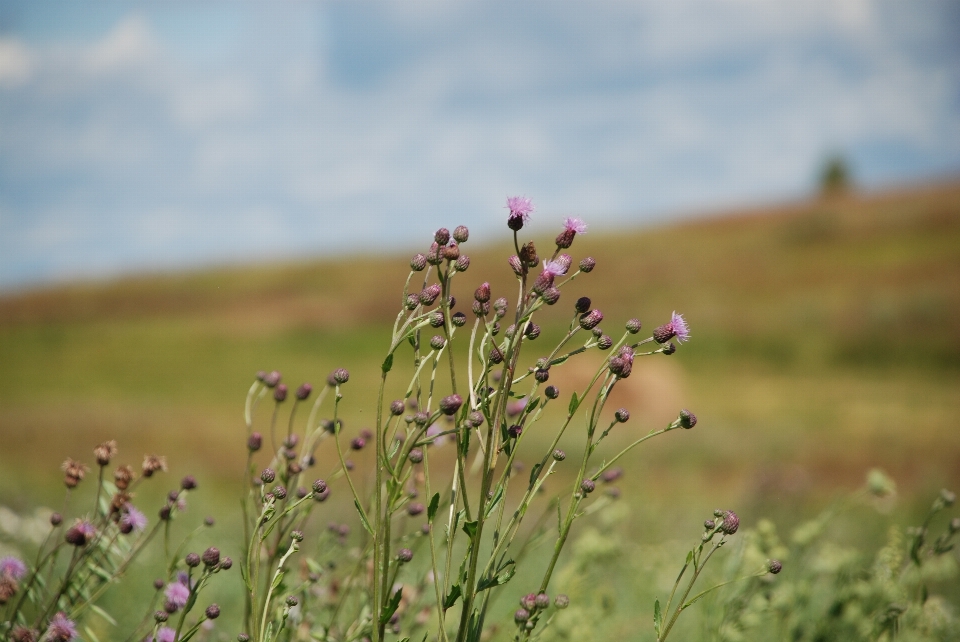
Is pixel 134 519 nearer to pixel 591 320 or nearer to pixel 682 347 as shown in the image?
pixel 591 320

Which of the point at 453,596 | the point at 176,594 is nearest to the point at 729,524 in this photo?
the point at 453,596

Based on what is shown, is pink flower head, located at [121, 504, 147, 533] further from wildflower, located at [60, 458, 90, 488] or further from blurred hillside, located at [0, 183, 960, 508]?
blurred hillside, located at [0, 183, 960, 508]

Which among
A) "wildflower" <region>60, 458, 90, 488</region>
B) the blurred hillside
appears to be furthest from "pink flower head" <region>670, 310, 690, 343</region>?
the blurred hillside

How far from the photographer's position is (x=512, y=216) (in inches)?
51.4

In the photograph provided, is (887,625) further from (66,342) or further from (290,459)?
(66,342)

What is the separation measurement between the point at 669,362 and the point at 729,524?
75.5 feet

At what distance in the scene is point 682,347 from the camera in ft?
63.8

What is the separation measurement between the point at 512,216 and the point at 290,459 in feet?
2.52

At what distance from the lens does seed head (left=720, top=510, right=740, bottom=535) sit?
4.34ft

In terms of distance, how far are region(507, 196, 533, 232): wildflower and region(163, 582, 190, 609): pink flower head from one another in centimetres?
98

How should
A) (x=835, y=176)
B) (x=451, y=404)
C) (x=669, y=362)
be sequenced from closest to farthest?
(x=451, y=404) < (x=669, y=362) < (x=835, y=176)

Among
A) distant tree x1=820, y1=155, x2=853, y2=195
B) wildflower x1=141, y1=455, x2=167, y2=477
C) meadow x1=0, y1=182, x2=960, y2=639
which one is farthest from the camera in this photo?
distant tree x1=820, y1=155, x2=853, y2=195

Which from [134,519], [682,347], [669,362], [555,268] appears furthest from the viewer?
[669,362]

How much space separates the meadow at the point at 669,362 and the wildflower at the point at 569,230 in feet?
3.96
